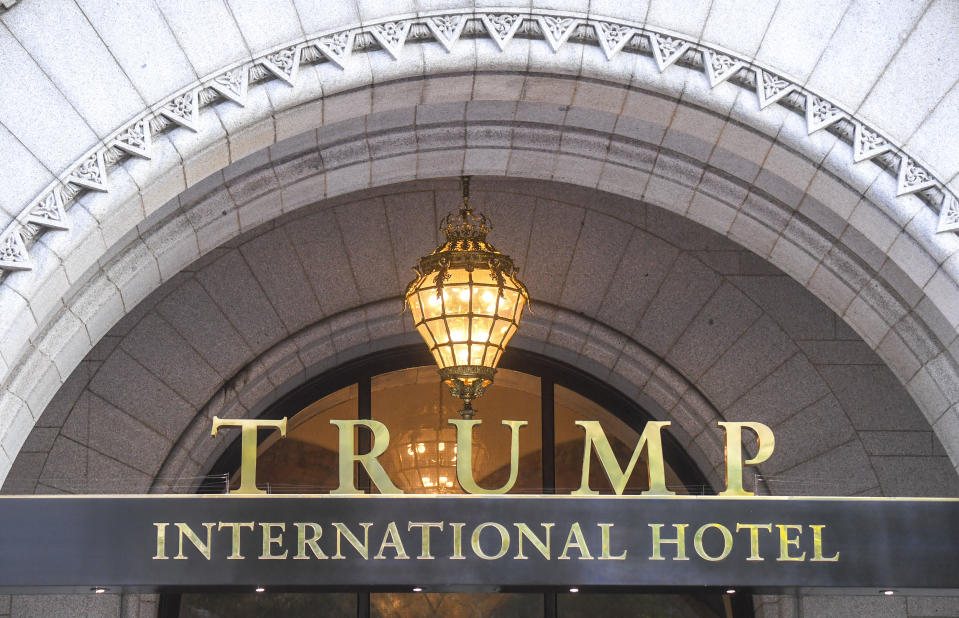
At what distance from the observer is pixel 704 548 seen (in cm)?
723

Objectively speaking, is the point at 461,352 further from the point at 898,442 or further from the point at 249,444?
the point at 898,442

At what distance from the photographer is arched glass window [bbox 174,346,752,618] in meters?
10.3

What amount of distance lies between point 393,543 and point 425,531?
0.18 meters

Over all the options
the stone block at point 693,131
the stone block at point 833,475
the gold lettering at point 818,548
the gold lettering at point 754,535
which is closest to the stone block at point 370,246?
the stone block at point 693,131

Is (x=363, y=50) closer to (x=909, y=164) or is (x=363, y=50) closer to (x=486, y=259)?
(x=486, y=259)

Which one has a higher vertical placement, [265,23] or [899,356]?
[265,23]

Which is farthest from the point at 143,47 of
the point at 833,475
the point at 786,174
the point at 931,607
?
the point at 931,607

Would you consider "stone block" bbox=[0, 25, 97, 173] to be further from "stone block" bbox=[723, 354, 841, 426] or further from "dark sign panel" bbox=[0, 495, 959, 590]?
"stone block" bbox=[723, 354, 841, 426]

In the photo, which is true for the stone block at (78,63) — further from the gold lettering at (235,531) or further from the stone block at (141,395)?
the stone block at (141,395)

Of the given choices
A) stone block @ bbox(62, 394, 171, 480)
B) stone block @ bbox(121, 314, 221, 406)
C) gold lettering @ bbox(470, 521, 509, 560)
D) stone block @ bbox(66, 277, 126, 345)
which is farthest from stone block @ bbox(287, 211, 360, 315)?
gold lettering @ bbox(470, 521, 509, 560)

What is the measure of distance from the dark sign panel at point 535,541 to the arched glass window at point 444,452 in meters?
2.66

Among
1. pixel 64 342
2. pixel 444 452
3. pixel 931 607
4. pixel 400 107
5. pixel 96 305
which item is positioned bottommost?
pixel 931 607

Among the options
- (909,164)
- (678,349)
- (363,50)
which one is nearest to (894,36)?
(909,164)

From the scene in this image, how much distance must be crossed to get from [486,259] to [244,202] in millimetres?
1596
